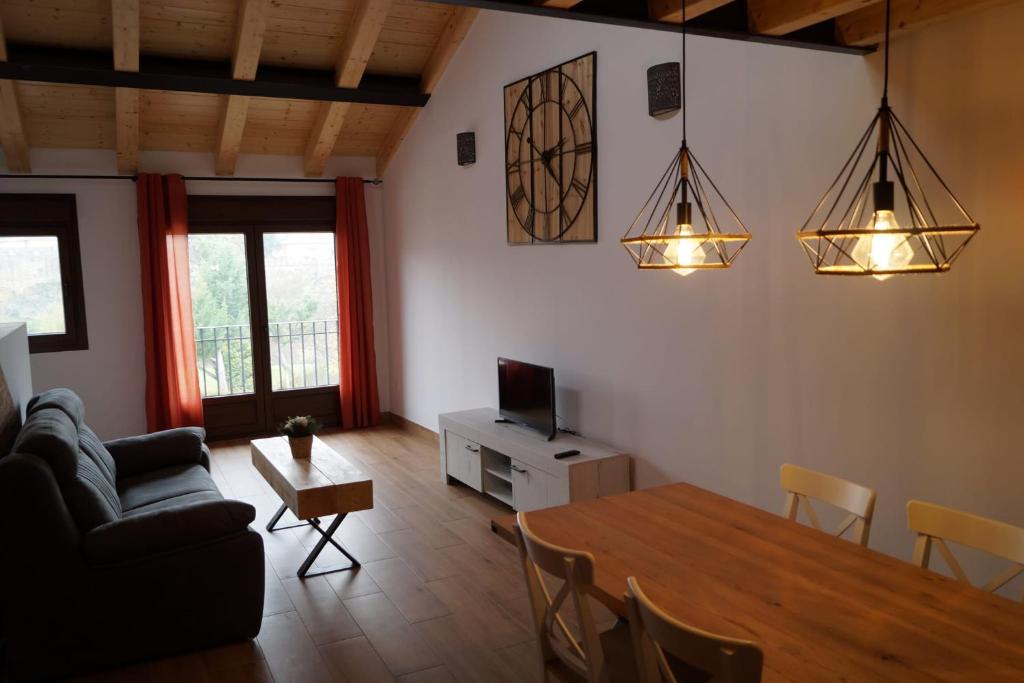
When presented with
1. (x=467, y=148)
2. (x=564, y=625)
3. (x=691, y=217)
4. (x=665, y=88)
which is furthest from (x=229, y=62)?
(x=564, y=625)

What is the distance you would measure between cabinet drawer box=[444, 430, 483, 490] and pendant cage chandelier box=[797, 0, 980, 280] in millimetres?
2815

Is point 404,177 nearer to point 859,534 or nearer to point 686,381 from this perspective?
point 686,381

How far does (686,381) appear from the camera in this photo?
4.09 metres

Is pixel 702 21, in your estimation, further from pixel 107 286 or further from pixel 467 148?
pixel 107 286

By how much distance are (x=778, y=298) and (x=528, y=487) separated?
1.96 metres

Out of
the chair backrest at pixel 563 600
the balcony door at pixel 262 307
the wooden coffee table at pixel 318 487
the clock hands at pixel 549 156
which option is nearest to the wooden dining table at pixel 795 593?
the chair backrest at pixel 563 600

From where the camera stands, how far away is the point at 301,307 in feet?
25.2

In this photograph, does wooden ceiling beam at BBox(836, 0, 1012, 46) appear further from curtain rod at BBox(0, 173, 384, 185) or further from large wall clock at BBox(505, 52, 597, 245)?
curtain rod at BBox(0, 173, 384, 185)

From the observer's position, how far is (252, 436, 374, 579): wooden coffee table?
4.03m

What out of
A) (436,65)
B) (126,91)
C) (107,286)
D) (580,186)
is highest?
(436,65)

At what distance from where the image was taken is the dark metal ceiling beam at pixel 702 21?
8.66 ft

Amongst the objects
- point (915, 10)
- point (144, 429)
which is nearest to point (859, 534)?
point (915, 10)

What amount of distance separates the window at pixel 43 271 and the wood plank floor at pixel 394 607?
2340mm

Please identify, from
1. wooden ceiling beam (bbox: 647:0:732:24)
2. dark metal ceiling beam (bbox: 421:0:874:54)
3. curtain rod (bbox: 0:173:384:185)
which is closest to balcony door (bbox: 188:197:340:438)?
curtain rod (bbox: 0:173:384:185)
